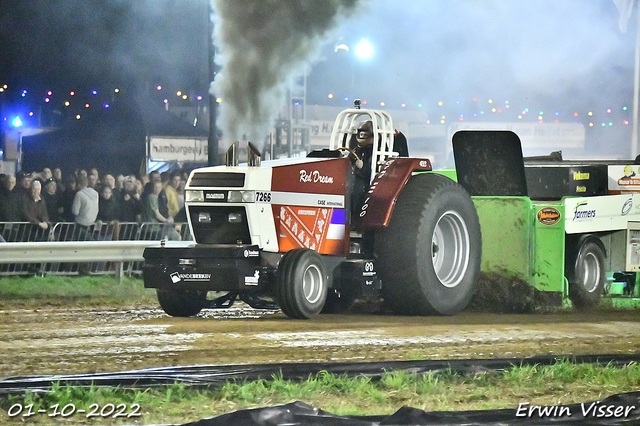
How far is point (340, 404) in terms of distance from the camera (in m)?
5.18

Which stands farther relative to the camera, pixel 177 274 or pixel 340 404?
pixel 177 274

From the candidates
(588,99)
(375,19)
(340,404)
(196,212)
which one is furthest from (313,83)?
(340,404)

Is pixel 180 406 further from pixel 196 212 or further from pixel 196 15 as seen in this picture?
pixel 196 15

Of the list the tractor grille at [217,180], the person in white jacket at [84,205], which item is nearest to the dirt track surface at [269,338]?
the tractor grille at [217,180]

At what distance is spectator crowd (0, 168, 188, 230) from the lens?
41.5ft

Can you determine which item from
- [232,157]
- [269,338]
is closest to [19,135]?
[232,157]

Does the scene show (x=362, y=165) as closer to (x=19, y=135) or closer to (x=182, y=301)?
(x=182, y=301)

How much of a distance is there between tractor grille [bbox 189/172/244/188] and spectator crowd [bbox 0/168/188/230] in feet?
16.0

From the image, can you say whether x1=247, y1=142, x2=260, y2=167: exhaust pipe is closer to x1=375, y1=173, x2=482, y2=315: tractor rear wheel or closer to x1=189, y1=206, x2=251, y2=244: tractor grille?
x1=189, y1=206, x2=251, y2=244: tractor grille

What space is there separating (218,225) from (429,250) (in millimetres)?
1924

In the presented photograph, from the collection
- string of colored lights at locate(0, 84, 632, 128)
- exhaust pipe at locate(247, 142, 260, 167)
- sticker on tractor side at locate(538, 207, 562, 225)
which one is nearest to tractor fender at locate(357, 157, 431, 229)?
exhaust pipe at locate(247, 142, 260, 167)

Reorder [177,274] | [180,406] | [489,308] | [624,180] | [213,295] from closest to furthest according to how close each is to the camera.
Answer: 1. [180,406]
2. [177,274]
3. [489,308]
4. [213,295]
5. [624,180]

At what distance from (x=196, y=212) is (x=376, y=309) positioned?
2.31 meters

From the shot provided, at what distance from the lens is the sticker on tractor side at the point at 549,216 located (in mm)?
9633
